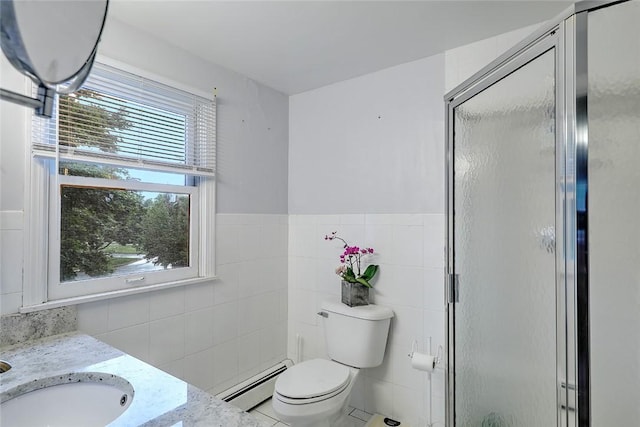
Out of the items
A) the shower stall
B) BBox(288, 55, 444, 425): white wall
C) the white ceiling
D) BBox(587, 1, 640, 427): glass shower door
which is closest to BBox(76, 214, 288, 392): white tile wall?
BBox(288, 55, 444, 425): white wall

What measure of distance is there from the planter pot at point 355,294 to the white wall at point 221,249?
61cm

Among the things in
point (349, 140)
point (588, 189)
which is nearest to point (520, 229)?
point (588, 189)

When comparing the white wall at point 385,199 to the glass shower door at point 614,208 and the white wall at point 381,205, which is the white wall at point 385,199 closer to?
the white wall at point 381,205

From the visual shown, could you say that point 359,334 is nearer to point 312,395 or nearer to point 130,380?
point 312,395

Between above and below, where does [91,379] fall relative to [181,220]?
below

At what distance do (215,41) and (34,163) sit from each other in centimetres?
103

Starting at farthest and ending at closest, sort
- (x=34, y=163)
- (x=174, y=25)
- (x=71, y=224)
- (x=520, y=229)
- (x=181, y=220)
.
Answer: (x=181, y=220)
(x=174, y=25)
(x=71, y=224)
(x=34, y=163)
(x=520, y=229)

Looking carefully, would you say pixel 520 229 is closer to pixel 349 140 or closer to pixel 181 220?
pixel 349 140

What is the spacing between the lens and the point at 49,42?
0.48 meters

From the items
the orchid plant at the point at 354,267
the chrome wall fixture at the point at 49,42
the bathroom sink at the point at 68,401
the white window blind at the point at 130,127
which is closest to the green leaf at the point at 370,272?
the orchid plant at the point at 354,267

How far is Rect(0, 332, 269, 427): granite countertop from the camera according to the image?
29.9 inches

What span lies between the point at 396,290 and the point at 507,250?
0.94 metres

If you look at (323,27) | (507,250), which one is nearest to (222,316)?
(507,250)

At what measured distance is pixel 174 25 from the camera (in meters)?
1.63
